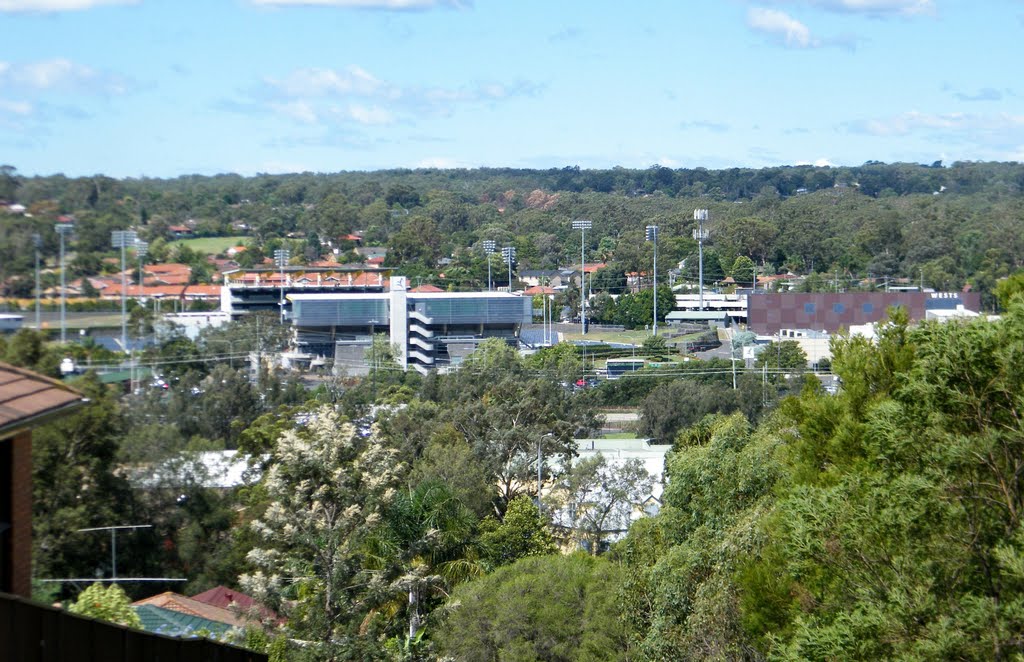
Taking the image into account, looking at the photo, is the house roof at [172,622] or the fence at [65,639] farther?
the house roof at [172,622]

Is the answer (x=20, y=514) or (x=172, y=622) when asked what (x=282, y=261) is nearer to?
(x=172, y=622)

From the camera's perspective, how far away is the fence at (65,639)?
2.92 m

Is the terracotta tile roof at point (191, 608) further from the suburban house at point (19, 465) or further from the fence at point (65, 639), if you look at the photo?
the fence at point (65, 639)

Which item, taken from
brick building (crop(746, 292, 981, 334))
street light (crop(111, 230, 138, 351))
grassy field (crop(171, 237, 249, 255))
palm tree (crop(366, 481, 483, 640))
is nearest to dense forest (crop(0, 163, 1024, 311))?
street light (crop(111, 230, 138, 351))

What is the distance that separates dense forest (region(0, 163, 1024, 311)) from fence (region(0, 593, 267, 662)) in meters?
29.3

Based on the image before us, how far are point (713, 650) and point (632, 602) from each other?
10.0ft

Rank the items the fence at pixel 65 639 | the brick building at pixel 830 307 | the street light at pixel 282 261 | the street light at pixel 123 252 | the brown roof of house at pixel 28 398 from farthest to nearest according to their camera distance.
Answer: the street light at pixel 282 261 < the brick building at pixel 830 307 < the street light at pixel 123 252 < the brown roof of house at pixel 28 398 < the fence at pixel 65 639

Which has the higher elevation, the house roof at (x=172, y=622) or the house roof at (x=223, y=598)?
the house roof at (x=172, y=622)

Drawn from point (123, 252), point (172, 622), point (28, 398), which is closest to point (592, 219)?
point (123, 252)

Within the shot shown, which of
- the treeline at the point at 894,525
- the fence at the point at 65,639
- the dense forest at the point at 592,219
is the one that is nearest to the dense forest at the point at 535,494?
the treeline at the point at 894,525

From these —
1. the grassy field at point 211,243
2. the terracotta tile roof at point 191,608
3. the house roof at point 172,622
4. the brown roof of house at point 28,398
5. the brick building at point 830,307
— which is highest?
the grassy field at point 211,243

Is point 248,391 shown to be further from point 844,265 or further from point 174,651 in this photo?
point 844,265

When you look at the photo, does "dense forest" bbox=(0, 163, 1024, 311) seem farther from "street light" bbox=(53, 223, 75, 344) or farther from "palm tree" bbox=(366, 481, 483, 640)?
"palm tree" bbox=(366, 481, 483, 640)

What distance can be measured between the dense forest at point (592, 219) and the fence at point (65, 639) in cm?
2934
